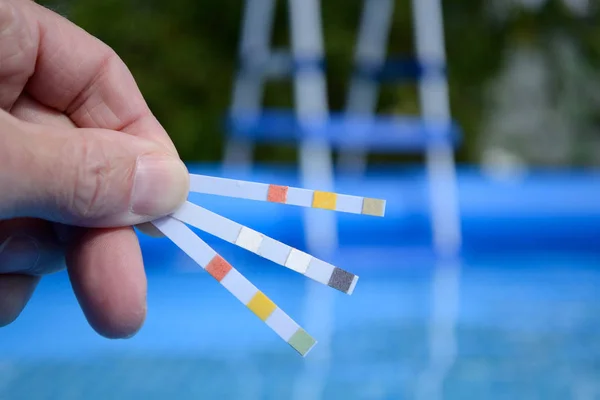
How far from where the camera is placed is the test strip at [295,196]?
470mm

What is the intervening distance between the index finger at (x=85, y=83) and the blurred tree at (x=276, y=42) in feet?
9.51

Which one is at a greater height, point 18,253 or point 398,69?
point 18,253

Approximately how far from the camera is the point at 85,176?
492mm

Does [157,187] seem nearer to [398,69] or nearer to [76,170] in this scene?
[76,170]

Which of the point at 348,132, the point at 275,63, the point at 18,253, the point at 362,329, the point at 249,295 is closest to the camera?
the point at 249,295

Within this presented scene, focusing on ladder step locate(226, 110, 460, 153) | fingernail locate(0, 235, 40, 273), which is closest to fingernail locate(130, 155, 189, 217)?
fingernail locate(0, 235, 40, 273)

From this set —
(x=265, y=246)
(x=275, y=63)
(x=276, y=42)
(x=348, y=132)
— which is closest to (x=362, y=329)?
(x=348, y=132)

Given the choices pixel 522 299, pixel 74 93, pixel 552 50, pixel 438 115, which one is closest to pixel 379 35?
pixel 438 115

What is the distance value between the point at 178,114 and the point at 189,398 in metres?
2.73

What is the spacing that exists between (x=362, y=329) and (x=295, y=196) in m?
0.97

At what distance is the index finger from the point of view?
0.60 meters

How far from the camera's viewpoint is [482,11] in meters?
4.20

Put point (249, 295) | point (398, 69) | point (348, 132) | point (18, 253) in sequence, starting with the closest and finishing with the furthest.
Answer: point (249, 295), point (18, 253), point (348, 132), point (398, 69)

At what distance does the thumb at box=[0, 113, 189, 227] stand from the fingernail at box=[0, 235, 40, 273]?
0.31 feet
